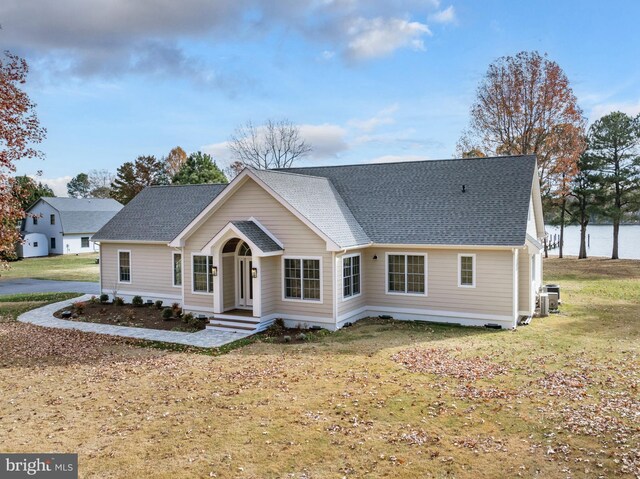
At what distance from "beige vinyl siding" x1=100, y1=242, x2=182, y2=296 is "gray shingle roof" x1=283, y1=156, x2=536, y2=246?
8018 mm

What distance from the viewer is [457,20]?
55.2ft

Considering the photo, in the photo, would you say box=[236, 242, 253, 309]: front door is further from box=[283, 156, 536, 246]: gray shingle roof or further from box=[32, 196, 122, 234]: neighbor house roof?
box=[32, 196, 122, 234]: neighbor house roof

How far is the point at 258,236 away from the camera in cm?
1680

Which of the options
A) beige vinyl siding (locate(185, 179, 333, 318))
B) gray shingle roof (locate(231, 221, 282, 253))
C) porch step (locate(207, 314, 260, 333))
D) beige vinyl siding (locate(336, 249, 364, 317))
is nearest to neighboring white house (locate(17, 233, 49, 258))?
beige vinyl siding (locate(185, 179, 333, 318))

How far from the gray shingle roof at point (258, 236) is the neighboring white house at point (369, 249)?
51 millimetres

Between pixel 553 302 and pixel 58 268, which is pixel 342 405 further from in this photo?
pixel 58 268

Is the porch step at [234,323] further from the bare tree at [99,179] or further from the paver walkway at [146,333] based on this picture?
the bare tree at [99,179]

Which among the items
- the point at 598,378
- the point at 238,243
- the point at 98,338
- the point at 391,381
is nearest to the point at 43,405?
the point at 98,338

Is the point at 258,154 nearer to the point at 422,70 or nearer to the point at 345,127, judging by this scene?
the point at 345,127

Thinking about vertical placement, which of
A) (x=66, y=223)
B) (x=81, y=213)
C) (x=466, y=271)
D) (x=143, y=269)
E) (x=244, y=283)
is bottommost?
(x=244, y=283)

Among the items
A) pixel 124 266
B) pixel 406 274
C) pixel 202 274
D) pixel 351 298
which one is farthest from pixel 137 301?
pixel 406 274

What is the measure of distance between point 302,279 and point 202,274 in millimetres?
4534

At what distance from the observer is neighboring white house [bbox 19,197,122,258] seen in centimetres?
5532

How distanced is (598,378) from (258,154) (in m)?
42.4
